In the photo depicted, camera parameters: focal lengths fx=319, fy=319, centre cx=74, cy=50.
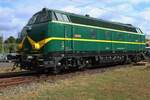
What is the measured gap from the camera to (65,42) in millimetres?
19500

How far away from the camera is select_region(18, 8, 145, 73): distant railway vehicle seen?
59.8 ft

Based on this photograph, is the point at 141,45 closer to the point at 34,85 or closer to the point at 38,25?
the point at 38,25

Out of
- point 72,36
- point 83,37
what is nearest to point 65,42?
point 72,36

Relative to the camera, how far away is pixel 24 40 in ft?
63.6

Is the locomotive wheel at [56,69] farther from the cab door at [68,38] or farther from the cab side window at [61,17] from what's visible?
the cab side window at [61,17]

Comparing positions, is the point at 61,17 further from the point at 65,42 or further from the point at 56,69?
the point at 56,69

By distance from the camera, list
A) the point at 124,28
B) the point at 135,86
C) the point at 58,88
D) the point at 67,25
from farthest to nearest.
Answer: the point at 124,28 → the point at 67,25 → the point at 135,86 → the point at 58,88

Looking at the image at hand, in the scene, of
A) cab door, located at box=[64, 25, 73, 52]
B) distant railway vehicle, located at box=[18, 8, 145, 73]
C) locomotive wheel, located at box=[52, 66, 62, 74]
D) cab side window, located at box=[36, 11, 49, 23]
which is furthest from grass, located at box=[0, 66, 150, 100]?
cab side window, located at box=[36, 11, 49, 23]

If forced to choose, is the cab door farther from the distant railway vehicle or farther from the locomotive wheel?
the locomotive wheel

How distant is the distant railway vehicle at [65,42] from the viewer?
59.8 ft

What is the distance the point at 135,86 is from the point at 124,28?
1466 cm

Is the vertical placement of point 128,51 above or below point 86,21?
below

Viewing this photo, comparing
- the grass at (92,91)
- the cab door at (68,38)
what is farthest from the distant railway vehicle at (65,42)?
the grass at (92,91)

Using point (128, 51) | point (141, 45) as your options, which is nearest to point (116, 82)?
point (128, 51)
